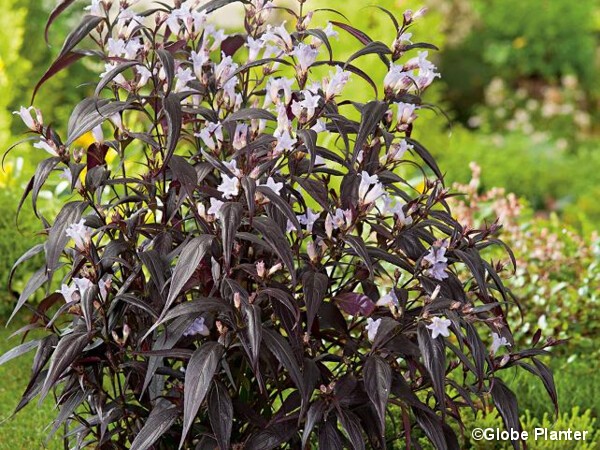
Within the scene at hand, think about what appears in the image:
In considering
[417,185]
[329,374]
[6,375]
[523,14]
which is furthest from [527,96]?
[329,374]

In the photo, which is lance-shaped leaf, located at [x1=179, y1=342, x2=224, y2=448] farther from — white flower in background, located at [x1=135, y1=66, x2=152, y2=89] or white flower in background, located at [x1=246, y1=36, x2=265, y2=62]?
white flower in background, located at [x1=246, y1=36, x2=265, y2=62]

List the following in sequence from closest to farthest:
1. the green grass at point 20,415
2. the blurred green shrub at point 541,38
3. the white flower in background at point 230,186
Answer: the white flower in background at point 230,186 → the green grass at point 20,415 → the blurred green shrub at point 541,38

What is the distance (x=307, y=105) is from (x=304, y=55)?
0.41ft

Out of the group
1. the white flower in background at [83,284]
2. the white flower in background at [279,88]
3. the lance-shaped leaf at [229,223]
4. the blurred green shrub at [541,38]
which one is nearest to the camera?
the lance-shaped leaf at [229,223]

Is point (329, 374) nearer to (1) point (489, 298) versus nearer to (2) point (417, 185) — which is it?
(1) point (489, 298)

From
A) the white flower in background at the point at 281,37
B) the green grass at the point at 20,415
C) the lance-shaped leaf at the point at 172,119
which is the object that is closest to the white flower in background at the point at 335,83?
the white flower in background at the point at 281,37

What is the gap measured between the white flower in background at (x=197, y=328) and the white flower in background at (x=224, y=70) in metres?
0.56

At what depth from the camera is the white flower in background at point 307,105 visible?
1916mm

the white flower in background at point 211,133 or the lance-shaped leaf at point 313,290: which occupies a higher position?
the white flower in background at point 211,133

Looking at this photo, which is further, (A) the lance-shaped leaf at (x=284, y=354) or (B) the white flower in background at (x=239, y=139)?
(B) the white flower in background at (x=239, y=139)

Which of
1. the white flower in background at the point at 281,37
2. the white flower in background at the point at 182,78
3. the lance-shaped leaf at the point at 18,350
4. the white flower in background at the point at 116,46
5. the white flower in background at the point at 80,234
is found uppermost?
the white flower in background at the point at 281,37

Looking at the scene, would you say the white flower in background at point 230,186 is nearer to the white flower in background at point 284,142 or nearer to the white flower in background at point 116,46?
the white flower in background at point 284,142

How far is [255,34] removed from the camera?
7.39 feet

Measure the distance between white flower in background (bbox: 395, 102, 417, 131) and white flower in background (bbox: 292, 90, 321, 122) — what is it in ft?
0.67
